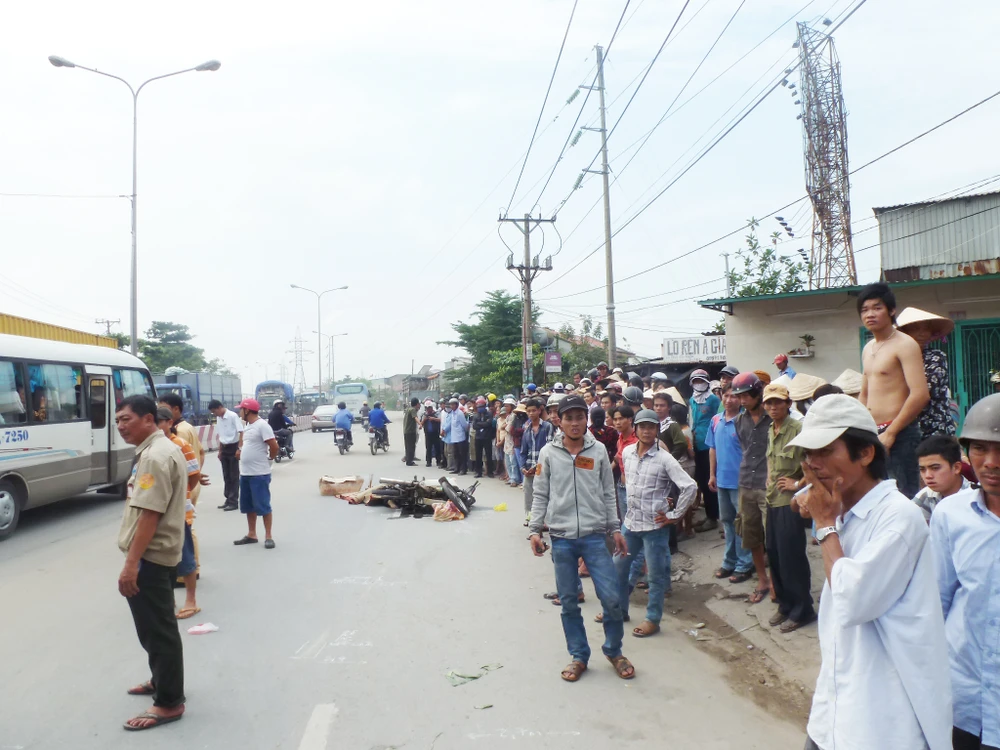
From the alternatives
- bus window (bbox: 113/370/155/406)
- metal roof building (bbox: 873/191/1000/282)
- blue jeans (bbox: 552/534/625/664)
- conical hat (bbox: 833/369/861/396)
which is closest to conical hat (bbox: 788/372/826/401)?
conical hat (bbox: 833/369/861/396)

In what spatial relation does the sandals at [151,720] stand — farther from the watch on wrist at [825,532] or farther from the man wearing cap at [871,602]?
the watch on wrist at [825,532]

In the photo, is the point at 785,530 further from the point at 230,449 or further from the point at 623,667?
the point at 230,449

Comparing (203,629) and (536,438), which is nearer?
(203,629)

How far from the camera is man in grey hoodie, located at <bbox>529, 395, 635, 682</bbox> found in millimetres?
4711

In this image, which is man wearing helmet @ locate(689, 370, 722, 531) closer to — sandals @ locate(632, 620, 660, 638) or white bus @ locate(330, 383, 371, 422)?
sandals @ locate(632, 620, 660, 638)

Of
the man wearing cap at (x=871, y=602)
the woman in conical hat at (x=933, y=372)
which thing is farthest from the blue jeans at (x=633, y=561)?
the man wearing cap at (x=871, y=602)

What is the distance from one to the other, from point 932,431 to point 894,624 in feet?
10.7

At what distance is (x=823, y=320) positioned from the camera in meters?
13.1

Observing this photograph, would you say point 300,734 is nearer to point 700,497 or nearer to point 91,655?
point 91,655

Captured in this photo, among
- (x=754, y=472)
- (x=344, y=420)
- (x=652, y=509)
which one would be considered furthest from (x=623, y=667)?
(x=344, y=420)

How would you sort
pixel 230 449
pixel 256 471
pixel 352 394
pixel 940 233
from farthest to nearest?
pixel 352 394, pixel 940 233, pixel 230 449, pixel 256 471

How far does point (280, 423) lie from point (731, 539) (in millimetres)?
13861

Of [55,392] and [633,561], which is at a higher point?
[55,392]

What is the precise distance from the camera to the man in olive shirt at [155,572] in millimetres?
3994
